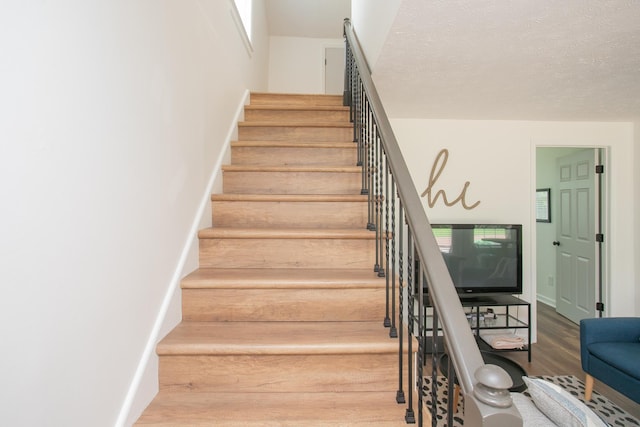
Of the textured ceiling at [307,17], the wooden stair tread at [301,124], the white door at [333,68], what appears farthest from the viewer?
the white door at [333,68]

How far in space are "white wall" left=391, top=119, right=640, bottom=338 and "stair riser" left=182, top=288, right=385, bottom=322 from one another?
7.53 ft

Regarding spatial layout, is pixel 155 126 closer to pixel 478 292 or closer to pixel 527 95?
pixel 527 95

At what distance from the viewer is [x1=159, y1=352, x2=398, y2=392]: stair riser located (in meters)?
1.27

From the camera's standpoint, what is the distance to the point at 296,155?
244 centimetres

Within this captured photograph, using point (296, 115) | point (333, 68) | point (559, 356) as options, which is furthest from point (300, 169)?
point (333, 68)

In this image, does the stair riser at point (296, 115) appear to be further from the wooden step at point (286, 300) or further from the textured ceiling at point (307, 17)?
the textured ceiling at point (307, 17)

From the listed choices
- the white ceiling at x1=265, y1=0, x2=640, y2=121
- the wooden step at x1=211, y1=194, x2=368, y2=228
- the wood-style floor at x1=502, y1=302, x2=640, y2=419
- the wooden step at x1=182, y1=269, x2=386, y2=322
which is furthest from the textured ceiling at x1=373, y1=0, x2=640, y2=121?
the wood-style floor at x1=502, y1=302, x2=640, y2=419

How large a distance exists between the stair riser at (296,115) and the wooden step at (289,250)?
4.60ft

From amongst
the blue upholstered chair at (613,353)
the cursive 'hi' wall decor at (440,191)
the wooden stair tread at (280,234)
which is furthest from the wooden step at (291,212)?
the blue upholstered chair at (613,353)

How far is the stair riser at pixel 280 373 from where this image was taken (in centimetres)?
127

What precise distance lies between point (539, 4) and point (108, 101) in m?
1.73

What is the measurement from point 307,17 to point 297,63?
67cm

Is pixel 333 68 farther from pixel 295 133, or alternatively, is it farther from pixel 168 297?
pixel 168 297

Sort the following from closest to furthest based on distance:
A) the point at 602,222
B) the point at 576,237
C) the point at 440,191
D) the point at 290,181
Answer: the point at 290,181, the point at 440,191, the point at 602,222, the point at 576,237
